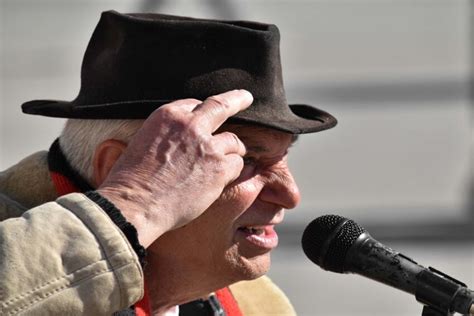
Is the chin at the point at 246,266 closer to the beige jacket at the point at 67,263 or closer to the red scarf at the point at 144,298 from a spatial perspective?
the red scarf at the point at 144,298

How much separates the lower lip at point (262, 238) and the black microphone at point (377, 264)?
0.65 feet

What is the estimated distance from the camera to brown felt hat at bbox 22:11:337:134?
7.22 feet

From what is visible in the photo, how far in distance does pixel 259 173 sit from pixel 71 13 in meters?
3.79

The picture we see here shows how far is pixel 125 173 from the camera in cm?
191

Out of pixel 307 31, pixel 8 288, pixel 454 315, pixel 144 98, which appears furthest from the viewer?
pixel 307 31

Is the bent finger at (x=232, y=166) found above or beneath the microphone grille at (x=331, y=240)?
above

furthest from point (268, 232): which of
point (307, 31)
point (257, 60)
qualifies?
point (307, 31)

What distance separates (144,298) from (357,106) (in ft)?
12.5

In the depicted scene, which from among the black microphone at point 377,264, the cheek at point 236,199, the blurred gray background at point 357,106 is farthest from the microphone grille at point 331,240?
the blurred gray background at point 357,106

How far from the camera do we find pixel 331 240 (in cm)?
203

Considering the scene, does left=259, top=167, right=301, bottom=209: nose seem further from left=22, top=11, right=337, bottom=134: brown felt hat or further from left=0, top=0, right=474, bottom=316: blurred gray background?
left=0, top=0, right=474, bottom=316: blurred gray background

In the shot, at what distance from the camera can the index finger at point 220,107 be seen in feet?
6.53

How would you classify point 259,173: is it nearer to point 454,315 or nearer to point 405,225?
point 454,315

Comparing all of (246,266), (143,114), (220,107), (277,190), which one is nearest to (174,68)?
(143,114)
